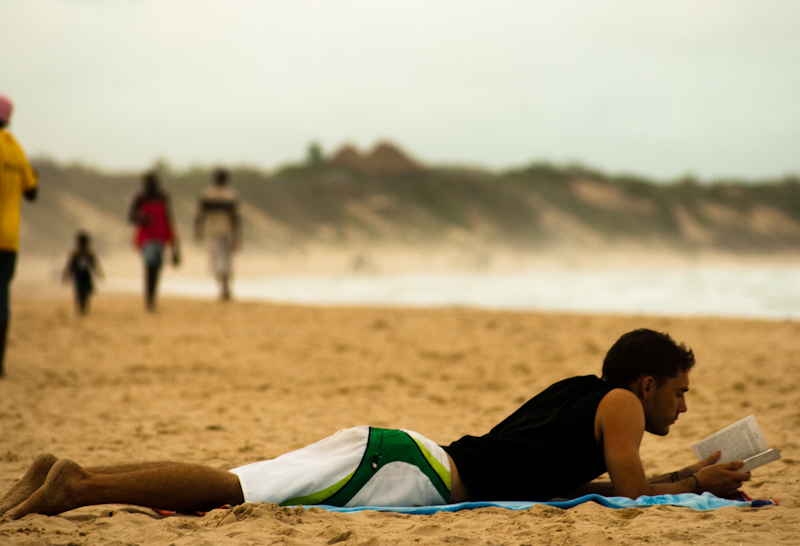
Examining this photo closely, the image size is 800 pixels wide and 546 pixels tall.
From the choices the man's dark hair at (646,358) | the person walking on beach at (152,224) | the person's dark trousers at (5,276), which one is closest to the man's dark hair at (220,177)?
the person walking on beach at (152,224)

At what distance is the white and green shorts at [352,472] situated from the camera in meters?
2.82

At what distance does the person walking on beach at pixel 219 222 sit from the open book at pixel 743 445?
10.0 meters

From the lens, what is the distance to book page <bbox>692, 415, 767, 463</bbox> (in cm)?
298

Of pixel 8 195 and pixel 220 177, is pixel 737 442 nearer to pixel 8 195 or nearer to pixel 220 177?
pixel 8 195

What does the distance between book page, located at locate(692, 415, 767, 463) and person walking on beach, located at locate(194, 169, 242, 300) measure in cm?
997

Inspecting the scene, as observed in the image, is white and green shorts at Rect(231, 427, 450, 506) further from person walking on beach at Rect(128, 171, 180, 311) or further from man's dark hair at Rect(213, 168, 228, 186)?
man's dark hair at Rect(213, 168, 228, 186)

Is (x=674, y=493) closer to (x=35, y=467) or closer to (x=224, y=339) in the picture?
(x=35, y=467)

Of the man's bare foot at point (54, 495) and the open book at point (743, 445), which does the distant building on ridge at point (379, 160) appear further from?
the man's bare foot at point (54, 495)

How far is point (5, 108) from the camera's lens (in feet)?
19.0

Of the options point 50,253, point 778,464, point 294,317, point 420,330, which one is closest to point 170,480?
point 778,464

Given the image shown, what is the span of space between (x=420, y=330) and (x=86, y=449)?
221 inches

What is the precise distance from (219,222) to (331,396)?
6607 millimetres

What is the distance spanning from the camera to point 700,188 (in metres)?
59.8

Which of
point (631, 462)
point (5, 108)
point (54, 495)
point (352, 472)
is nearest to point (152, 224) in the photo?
point (5, 108)
